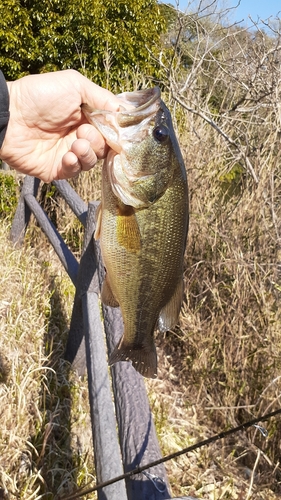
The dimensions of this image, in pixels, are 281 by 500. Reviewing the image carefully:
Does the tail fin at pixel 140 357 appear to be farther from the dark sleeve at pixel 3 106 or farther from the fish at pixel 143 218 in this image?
the dark sleeve at pixel 3 106

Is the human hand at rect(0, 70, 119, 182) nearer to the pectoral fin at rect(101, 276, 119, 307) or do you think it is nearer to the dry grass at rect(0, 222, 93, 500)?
the pectoral fin at rect(101, 276, 119, 307)

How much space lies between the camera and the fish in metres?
1.58

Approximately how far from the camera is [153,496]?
144cm

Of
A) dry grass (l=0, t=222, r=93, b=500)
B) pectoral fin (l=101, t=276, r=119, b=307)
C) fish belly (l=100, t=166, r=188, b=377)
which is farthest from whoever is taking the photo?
dry grass (l=0, t=222, r=93, b=500)

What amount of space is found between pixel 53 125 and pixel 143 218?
2.53 ft

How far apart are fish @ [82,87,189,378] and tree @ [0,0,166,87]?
8.36 m

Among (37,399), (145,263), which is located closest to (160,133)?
(145,263)

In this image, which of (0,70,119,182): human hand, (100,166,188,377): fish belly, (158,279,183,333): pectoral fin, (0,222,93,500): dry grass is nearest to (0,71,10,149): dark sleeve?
(0,70,119,182): human hand

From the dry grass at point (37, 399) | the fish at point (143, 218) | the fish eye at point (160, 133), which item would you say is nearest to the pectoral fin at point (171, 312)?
the fish at point (143, 218)

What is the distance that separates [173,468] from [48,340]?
125 centimetres

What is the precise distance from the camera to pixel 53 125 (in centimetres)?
213

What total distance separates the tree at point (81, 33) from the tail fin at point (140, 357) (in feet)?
28.1

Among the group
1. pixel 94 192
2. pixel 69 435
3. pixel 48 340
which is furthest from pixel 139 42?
pixel 69 435

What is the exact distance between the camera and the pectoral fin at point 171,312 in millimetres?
1658
